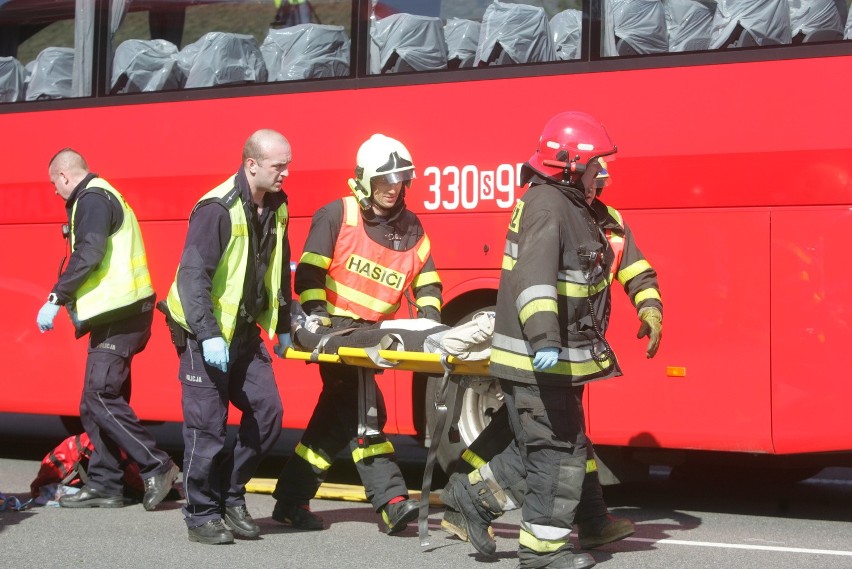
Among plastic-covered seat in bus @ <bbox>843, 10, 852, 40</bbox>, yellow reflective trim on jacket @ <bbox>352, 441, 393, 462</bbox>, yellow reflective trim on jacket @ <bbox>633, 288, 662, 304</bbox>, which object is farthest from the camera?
plastic-covered seat in bus @ <bbox>843, 10, 852, 40</bbox>

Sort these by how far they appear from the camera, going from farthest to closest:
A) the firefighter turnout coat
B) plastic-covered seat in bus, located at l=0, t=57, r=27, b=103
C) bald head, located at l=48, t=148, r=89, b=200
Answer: plastic-covered seat in bus, located at l=0, t=57, r=27, b=103 < bald head, located at l=48, t=148, r=89, b=200 < the firefighter turnout coat

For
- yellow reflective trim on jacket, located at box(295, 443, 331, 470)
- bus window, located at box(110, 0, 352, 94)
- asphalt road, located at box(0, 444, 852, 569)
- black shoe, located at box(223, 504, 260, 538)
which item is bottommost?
asphalt road, located at box(0, 444, 852, 569)

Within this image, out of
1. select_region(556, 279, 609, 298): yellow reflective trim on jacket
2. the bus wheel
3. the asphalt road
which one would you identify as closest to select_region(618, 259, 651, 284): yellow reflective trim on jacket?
select_region(556, 279, 609, 298): yellow reflective trim on jacket

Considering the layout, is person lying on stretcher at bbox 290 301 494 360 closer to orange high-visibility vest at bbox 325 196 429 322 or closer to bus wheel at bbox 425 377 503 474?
orange high-visibility vest at bbox 325 196 429 322

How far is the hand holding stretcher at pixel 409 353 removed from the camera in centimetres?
627

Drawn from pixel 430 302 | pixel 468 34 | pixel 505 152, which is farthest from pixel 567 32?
pixel 430 302

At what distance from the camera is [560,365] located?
591 cm

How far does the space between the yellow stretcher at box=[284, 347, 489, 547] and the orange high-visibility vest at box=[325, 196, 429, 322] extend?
332 mm

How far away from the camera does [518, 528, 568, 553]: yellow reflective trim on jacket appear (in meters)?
5.87

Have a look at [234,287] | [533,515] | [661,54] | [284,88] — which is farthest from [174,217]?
[533,515]

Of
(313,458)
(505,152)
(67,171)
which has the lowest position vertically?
(313,458)

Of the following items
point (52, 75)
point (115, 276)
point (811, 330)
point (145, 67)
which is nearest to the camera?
point (811, 330)

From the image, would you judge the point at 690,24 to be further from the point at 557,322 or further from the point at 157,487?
the point at 157,487

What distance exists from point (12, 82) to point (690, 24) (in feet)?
15.7
